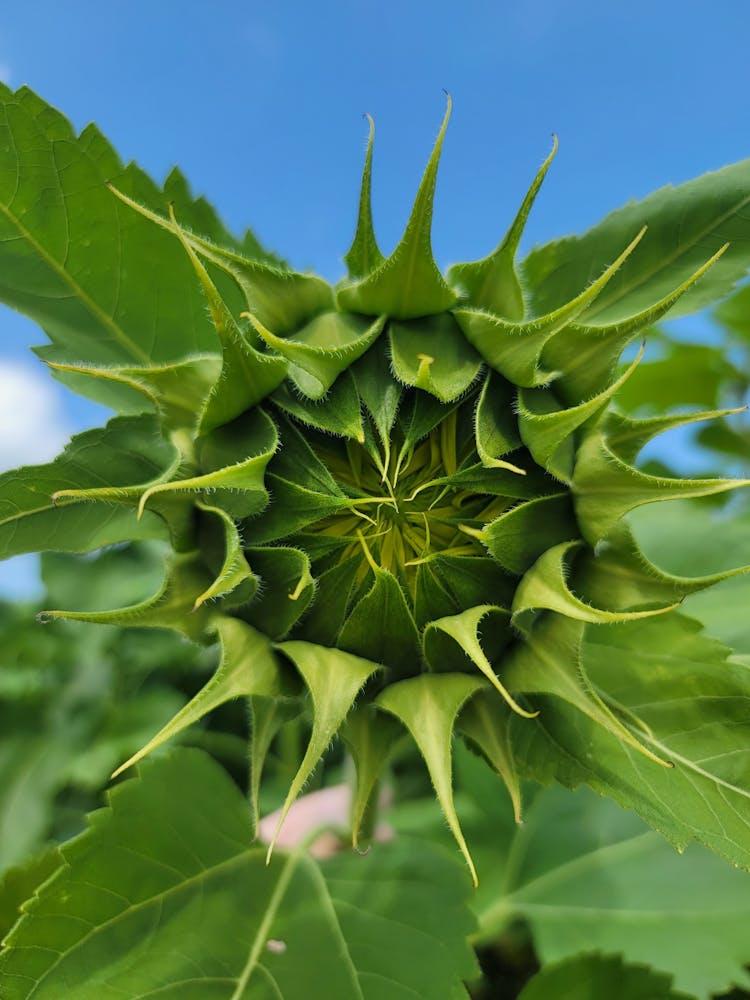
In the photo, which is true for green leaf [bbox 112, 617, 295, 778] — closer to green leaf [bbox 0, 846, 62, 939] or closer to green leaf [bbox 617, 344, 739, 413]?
green leaf [bbox 0, 846, 62, 939]

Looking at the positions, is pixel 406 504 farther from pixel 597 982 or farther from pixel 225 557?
pixel 597 982

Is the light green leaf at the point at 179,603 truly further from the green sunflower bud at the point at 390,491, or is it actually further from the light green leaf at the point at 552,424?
the light green leaf at the point at 552,424

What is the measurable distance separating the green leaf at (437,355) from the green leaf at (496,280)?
0.05 m

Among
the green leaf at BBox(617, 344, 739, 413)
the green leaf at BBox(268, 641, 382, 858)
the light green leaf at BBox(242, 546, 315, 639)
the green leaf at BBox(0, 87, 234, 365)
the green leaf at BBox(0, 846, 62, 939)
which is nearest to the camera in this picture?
the green leaf at BBox(268, 641, 382, 858)

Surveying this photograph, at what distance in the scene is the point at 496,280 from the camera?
48.4 inches

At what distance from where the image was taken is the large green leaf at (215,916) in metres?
1.23

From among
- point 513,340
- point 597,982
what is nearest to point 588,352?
point 513,340

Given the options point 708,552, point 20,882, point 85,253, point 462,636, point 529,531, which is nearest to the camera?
point 462,636

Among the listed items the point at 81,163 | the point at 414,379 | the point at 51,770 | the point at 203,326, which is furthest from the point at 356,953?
the point at 51,770

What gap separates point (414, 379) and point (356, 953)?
0.81 meters

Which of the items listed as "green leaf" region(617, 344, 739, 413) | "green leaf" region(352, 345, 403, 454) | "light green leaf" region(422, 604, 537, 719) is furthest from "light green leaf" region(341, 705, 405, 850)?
"green leaf" region(617, 344, 739, 413)

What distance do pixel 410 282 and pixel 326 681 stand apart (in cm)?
52

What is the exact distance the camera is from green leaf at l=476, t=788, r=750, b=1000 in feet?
5.56

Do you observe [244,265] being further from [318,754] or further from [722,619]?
[722,619]
